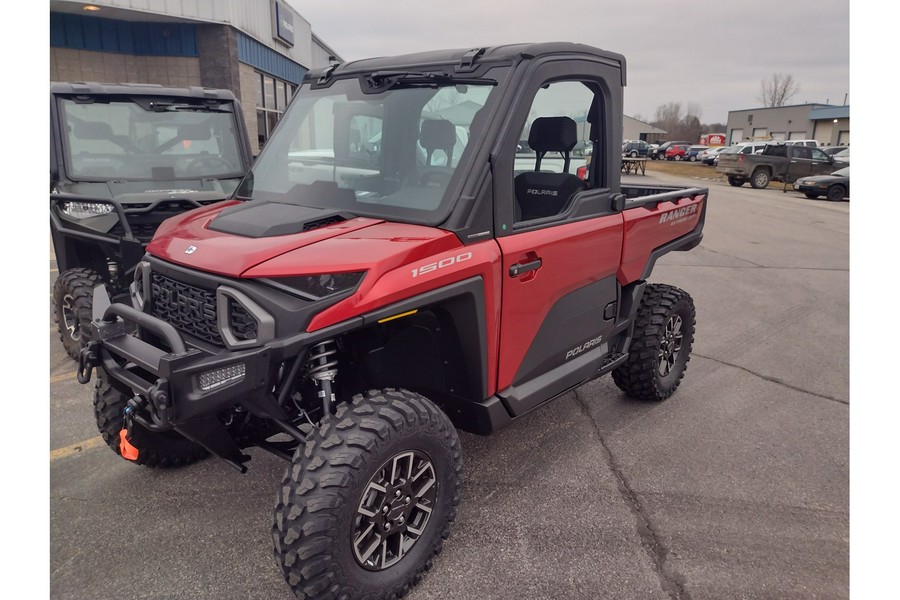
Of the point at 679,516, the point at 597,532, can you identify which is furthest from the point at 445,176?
the point at 679,516

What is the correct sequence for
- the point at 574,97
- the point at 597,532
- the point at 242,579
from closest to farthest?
the point at 242,579 < the point at 597,532 < the point at 574,97

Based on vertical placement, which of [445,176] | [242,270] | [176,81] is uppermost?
[176,81]

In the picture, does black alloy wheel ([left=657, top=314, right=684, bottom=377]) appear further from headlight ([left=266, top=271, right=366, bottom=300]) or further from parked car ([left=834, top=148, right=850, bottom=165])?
parked car ([left=834, top=148, right=850, bottom=165])

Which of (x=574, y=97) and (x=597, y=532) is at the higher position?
(x=574, y=97)

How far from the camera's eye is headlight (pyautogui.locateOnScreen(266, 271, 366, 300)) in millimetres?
2451

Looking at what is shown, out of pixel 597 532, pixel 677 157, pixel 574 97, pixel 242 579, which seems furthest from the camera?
pixel 677 157

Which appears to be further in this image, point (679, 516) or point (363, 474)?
point (679, 516)

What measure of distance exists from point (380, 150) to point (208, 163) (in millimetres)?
3725

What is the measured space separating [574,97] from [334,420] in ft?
7.21

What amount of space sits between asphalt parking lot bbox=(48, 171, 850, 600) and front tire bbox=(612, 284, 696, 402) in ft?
0.59

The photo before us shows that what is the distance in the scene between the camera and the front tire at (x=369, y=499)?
2.39m

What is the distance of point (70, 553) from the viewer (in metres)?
2.98

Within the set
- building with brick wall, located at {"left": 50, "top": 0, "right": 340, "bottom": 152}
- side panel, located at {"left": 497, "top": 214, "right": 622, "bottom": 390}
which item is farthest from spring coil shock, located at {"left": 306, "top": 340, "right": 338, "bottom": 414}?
building with brick wall, located at {"left": 50, "top": 0, "right": 340, "bottom": 152}

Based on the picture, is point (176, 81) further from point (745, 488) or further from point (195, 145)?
point (745, 488)
